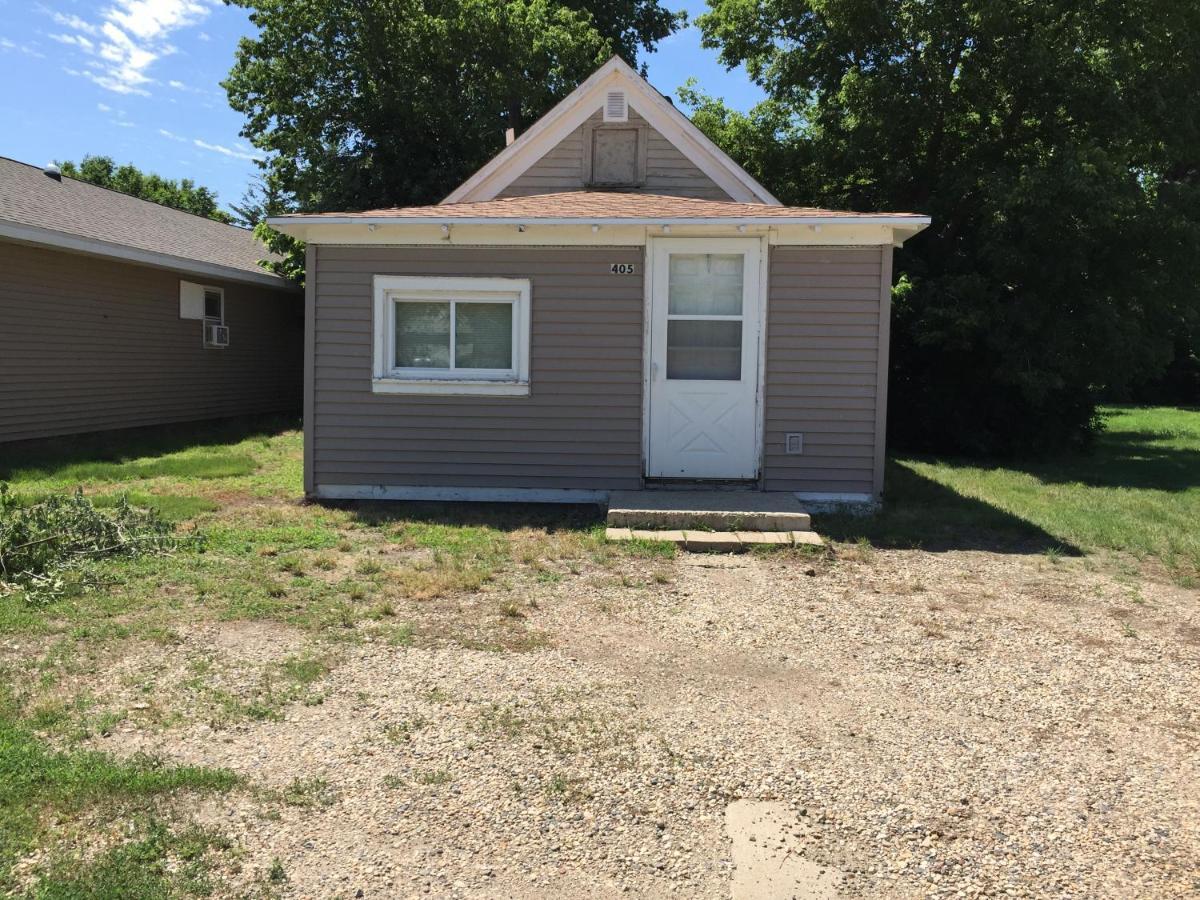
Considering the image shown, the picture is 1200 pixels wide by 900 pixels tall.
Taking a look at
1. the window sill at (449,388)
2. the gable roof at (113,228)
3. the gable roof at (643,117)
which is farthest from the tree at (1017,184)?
the gable roof at (113,228)

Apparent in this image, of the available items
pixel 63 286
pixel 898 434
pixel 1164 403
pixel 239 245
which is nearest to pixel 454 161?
pixel 239 245

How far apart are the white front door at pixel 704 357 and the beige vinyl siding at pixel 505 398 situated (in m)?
0.21

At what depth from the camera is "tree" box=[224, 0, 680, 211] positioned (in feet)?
64.7

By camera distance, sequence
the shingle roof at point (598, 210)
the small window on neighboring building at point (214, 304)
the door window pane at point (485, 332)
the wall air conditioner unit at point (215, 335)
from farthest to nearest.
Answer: the small window on neighboring building at point (214, 304) < the wall air conditioner unit at point (215, 335) < the door window pane at point (485, 332) < the shingle roof at point (598, 210)

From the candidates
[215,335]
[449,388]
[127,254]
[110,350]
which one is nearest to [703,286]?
[449,388]

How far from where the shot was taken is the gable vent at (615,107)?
10.8 meters

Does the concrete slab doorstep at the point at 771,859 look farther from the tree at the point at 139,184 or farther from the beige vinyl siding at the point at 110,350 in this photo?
the tree at the point at 139,184

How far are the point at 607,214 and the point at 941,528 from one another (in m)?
4.09

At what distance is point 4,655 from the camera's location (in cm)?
444

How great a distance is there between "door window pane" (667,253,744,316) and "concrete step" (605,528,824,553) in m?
2.33

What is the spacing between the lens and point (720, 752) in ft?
11.7

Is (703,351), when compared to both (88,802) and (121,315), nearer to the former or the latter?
(88,802)

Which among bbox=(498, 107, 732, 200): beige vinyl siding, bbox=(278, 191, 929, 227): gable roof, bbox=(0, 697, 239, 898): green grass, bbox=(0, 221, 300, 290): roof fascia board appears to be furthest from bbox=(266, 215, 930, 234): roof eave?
bbox=(0, 697, 239, 898): green grass

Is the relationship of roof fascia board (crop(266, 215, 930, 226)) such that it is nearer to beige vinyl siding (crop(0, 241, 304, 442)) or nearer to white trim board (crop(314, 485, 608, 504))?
white trim board (crop(314, 485, 608, 504))
